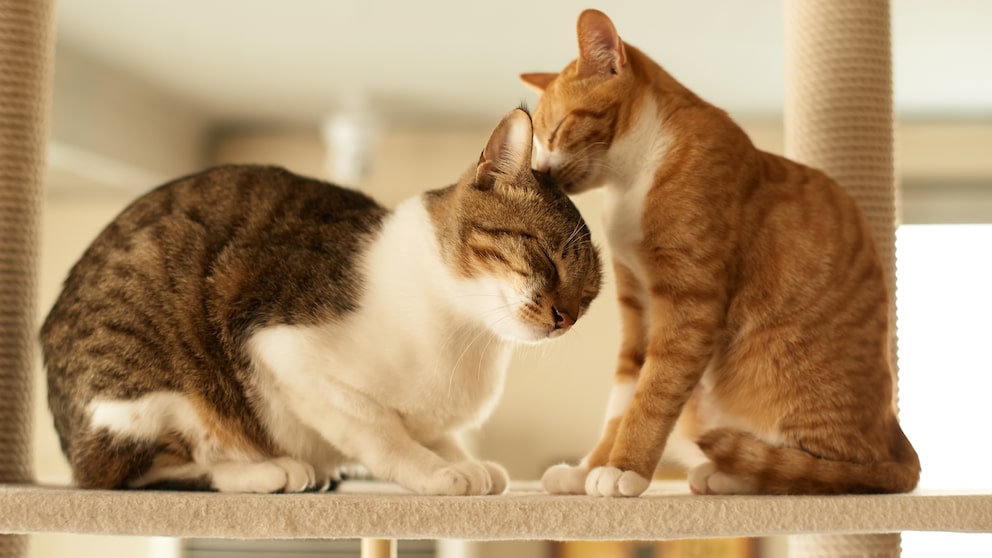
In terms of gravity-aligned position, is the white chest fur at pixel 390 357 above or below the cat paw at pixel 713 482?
above

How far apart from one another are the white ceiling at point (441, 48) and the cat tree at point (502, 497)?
4.36ft

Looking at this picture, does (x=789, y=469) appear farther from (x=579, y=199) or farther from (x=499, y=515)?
(x=579, y=199)

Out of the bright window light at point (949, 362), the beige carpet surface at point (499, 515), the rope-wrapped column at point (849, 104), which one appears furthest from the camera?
the bright window light at point (949, 362)

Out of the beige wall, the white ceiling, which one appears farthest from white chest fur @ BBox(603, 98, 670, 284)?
the beige wall

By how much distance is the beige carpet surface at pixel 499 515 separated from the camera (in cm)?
87

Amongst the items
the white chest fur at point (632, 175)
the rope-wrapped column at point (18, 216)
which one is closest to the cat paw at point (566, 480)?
the white chest fur at point (632, 175)

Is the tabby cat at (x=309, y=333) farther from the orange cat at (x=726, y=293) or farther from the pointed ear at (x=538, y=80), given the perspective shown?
the pointed ear at (x=538, y=80)

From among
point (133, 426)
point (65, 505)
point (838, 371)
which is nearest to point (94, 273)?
point (133, 426)

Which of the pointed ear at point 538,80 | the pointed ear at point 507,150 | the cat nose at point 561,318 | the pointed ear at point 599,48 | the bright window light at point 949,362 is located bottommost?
the bright window light at point 949,362

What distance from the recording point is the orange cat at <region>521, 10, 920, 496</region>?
100 cm

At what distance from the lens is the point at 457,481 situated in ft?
3.22

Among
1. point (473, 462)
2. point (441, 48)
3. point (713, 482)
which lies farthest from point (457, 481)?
point (441, 48)

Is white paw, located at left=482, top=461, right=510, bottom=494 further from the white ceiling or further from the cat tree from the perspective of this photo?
the white ceiling

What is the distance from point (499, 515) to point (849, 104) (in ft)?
2.76
